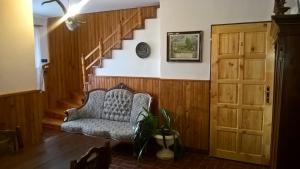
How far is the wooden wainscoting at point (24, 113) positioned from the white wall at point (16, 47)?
0.10m

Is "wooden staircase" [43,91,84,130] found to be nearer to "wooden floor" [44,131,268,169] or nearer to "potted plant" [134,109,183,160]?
"wooden floor" [44,131,268,169]

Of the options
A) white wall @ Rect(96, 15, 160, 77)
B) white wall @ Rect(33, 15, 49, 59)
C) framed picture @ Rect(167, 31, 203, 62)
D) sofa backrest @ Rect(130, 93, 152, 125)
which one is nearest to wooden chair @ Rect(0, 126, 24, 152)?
sofa backrest @ Rect(130, 93, 152, 125)

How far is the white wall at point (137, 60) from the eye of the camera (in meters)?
4.52

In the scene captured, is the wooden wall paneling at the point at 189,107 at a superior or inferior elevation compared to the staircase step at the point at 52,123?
superior

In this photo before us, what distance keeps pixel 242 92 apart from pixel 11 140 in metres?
2.99

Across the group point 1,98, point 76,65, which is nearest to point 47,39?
point 76,65

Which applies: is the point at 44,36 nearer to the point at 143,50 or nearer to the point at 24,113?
the point at 143,50

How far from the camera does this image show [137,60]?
15.5ft

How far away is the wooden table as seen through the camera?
180 cm

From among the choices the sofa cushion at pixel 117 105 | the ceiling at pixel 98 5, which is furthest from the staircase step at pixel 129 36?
the sofa cushion at pixel 117 105

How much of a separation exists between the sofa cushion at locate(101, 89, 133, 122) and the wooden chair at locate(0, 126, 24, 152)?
8.01 feet

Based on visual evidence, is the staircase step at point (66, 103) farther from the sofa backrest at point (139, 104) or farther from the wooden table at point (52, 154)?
the wooden table at point (52, 154)

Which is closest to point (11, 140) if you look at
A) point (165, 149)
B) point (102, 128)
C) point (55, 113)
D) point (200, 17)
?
point (102, 128)

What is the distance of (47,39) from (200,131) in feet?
13.4
